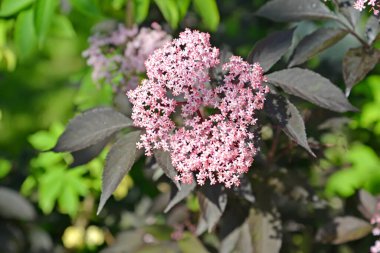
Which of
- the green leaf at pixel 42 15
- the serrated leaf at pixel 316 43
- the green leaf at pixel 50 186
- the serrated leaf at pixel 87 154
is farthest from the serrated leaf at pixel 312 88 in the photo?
the green leaf at pixel 50 186

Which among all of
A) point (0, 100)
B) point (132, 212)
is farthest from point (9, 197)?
point (0, 100)

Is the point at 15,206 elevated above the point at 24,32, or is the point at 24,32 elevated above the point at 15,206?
the point at 24,32

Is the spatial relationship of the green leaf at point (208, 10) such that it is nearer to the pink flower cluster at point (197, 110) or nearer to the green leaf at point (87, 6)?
the green leaf at point (87, 6)

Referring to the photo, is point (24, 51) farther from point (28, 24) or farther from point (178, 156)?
point (178, 156)

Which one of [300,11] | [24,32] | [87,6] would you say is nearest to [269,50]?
[300,11]

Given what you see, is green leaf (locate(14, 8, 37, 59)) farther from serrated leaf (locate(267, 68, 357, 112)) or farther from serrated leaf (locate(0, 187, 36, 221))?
serrated leaf (locate(267, 68, 357, 112))

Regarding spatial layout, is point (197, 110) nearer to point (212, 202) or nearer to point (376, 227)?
point (212, 202)

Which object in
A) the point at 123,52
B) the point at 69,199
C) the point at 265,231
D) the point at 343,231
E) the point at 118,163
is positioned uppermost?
the point at 118,163
